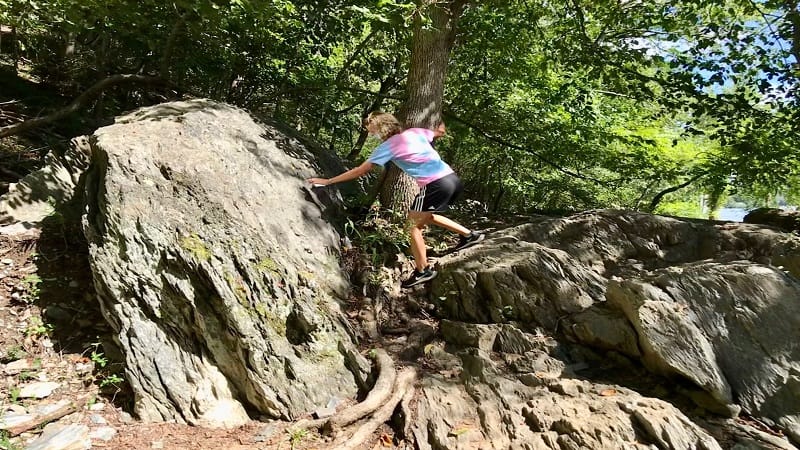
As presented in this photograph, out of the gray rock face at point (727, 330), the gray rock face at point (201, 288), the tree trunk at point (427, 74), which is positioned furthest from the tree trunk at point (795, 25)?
the gray rock face at point (201, 288)

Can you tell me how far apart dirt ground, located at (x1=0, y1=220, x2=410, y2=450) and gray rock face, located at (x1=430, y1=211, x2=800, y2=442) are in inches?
81.7

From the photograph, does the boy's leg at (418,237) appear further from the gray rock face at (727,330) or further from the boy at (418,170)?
the gray rock face at (727,330)

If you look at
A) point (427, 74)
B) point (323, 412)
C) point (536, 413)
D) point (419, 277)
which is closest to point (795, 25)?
point (427, 74)

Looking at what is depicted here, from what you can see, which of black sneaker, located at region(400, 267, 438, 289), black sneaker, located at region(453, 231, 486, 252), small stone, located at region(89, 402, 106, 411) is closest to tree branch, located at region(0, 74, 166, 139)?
small stone, located at region(89, 402, 106, 411)

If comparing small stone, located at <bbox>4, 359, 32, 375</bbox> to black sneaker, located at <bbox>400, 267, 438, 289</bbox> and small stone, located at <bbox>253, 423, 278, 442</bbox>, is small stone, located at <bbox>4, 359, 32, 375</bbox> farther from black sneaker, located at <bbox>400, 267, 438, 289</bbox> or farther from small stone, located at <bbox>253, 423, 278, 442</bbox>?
black sneaker, located at <bbox>400, 267, 438, 289</bbox>

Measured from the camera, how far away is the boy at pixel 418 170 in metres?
5.25

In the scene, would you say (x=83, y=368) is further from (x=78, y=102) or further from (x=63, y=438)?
(x=78, y=102)

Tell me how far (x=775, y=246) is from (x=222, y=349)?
247 inches

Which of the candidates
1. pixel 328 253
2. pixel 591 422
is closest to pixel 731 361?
pixel 591 422

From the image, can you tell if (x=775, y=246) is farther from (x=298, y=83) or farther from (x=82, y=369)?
(x=298, y=83)

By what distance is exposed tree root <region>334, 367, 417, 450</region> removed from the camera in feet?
11.0

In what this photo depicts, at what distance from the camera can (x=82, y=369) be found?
3.79 metres

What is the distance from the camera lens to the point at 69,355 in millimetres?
3893

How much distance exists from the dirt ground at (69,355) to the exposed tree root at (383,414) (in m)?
0.09
